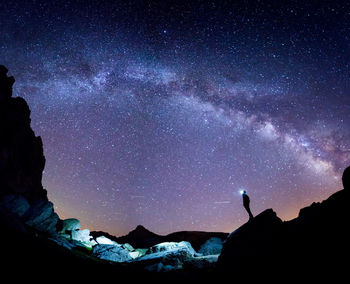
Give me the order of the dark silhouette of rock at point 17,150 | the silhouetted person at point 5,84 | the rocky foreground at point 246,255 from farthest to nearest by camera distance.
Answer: the silhouetted person at point 5,84, the dark silhouette of rock at point 17,150, the rocky foreground at point 246,255

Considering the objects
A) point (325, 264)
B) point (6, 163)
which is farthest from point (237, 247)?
point (6, 163)

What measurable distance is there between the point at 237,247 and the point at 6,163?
56.6m

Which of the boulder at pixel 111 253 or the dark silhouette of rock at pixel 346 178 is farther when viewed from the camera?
the boulder at pixel 111 253

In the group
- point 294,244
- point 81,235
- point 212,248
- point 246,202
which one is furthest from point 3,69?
point 294,244

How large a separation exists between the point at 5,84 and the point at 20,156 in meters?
18.2

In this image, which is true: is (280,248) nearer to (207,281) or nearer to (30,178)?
(207,281)

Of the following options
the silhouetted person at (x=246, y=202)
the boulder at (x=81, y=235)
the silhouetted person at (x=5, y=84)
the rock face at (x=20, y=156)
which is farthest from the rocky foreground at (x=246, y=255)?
the silhouetted person at (x=5, y=84)

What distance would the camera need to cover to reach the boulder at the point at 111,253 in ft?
Answer: 79.4

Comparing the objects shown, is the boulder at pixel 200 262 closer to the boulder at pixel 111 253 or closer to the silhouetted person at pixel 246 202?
the silhouetted person at pixel 246 202

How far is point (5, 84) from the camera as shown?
5053 cm

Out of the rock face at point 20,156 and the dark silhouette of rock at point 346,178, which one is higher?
the rock face at point 20,156

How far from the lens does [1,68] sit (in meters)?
49.6

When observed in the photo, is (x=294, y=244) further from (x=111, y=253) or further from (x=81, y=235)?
(x=81, y=235)

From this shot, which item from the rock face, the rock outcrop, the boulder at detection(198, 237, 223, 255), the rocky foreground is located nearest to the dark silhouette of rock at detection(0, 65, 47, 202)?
the rock face
